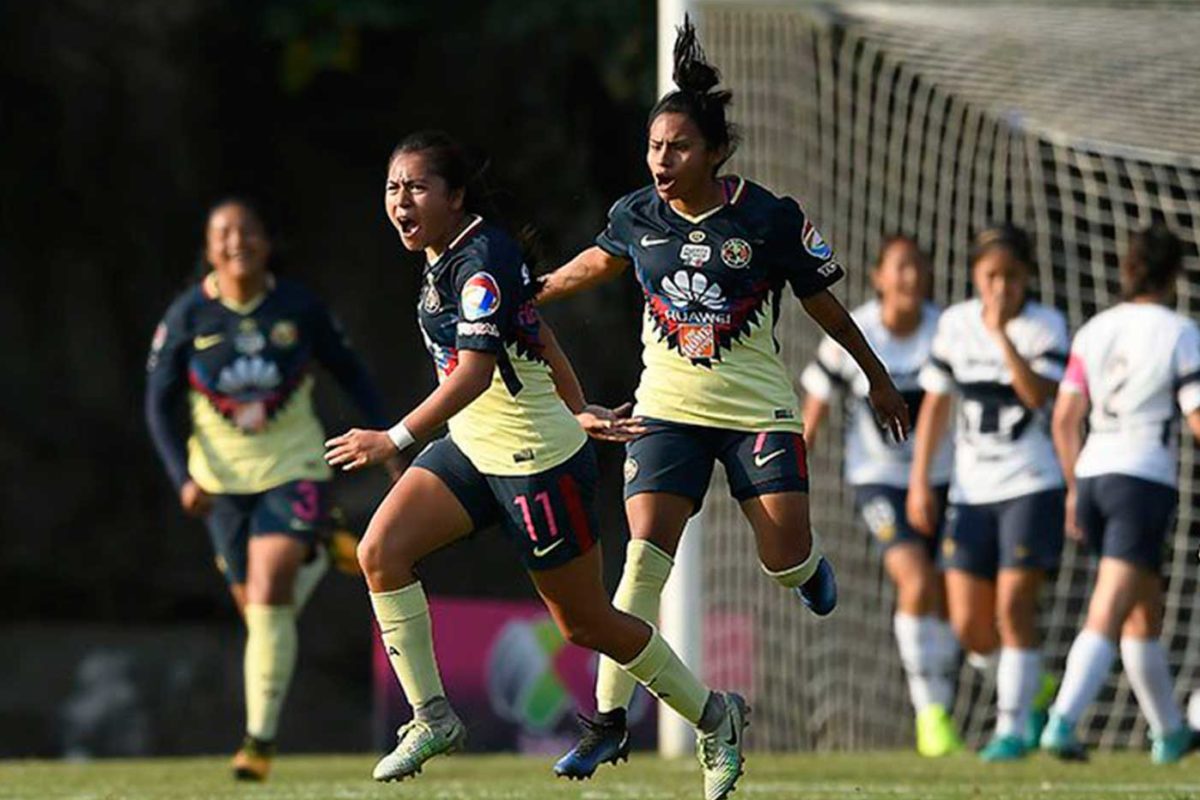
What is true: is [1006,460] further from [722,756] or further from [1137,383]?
[722,756]

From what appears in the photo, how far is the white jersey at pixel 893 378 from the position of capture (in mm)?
11891

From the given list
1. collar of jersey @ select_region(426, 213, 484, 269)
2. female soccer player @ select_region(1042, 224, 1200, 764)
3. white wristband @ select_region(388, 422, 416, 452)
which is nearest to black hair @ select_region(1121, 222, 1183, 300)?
female soccer player @ select_region(1042, 224, 1200, 764)

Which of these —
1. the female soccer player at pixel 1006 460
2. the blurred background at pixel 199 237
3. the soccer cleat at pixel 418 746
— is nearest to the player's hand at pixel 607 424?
the soccer cleat at pixel 418 746

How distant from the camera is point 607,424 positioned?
24.9 feet

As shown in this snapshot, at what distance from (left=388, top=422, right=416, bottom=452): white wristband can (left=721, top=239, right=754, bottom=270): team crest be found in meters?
1.45

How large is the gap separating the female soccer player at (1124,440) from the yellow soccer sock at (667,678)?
3015mm

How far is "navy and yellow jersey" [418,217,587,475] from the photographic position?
7094mm

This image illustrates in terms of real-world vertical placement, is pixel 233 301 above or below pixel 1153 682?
above

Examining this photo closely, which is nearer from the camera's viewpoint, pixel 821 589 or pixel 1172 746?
pixel 821 589

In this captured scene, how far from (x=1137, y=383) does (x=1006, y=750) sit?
167 centimetres

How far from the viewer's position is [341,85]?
18109mm

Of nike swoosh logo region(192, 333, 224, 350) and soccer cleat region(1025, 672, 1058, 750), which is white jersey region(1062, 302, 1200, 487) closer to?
soccer cleat region(1025, 672, 1058, 750)

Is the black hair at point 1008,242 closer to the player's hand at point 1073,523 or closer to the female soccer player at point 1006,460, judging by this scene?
the female soccer player at point 1006,460

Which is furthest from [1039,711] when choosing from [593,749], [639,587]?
[593,749]
